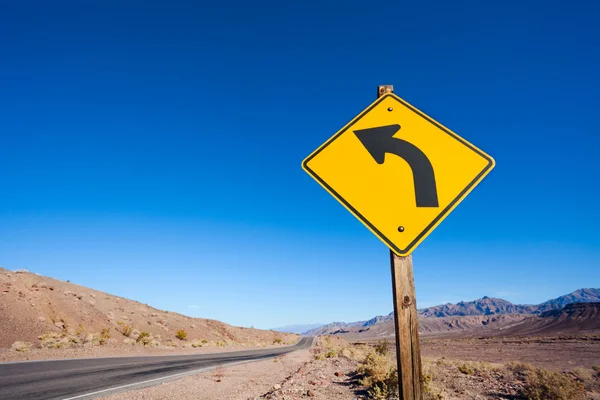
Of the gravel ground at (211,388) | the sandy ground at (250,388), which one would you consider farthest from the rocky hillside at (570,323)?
the gravel ground at (211,388)

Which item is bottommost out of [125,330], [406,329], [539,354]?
[539,354]

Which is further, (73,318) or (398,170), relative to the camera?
(73,318)

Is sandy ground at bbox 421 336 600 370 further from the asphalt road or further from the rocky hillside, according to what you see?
the rocky hillside

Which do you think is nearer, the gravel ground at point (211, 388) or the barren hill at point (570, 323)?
the gravel ground at point (211, 388)

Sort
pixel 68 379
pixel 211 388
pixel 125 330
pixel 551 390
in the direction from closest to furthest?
1. pixel 551 390
2. pixel 211 388
3. pixel 68 379
4. pixel 125 330

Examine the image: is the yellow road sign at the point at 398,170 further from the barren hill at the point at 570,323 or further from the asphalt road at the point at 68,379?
the barren hill at the point at 570,323

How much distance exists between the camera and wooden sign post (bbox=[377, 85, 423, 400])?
210cm

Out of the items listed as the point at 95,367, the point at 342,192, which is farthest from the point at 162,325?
the point at 342,192

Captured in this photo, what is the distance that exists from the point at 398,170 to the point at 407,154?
0.16 metres

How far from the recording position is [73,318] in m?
31.5

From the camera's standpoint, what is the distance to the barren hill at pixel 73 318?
24.0 m

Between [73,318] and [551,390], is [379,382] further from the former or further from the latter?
[73,318]

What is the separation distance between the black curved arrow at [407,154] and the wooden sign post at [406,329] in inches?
17.9

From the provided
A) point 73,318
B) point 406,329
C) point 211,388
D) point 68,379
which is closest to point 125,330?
point 73,318
